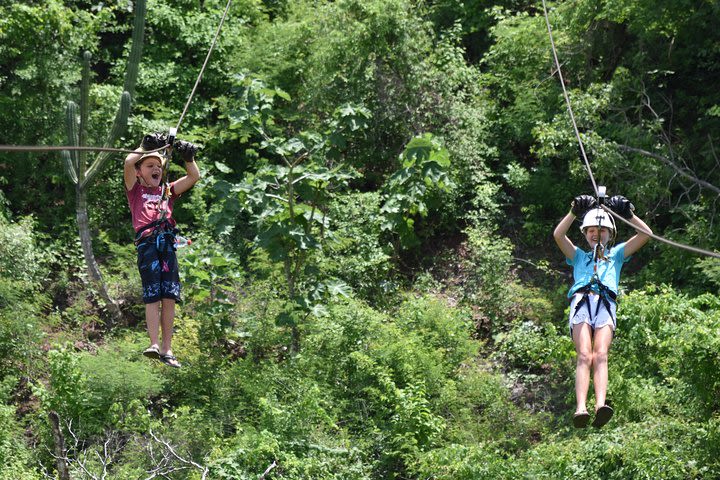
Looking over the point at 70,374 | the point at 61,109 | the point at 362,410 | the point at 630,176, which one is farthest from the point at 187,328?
the point at 630,176

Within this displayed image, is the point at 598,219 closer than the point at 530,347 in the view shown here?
Yes

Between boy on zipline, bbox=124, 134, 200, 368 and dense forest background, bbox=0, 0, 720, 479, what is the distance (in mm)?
3411

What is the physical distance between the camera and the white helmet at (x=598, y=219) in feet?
25.0

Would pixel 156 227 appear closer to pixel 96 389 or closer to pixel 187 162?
pixel 187 162

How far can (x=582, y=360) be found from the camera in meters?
7.48

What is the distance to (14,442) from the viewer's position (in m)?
12.3

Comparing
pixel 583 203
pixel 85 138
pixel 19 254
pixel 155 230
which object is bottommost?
pixel 155 230

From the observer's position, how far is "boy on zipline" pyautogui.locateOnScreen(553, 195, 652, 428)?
24.4ft

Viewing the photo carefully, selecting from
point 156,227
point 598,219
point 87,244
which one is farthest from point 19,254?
point 598,219

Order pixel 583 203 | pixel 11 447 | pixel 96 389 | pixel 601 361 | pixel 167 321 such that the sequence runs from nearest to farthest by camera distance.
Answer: pixel 601 361 < pixel 583 203 < pixel 167 321 < pixel 11 447 < pixel 96 389

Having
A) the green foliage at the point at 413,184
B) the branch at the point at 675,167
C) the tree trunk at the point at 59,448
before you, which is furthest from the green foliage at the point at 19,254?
the branch at the point at 675,167

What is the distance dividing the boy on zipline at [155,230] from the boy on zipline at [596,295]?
2.63 meters

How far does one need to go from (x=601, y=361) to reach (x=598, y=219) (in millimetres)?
912

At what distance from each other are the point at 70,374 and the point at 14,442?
0.89 metres
